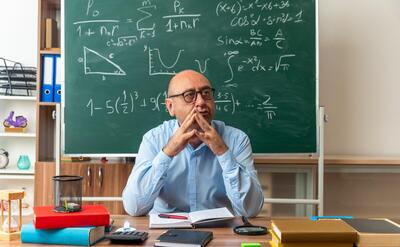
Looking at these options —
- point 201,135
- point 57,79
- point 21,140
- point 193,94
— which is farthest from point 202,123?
point 21,140

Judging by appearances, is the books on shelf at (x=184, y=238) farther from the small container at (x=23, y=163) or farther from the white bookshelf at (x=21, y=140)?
the white bookshelf at (x=21, y=140)

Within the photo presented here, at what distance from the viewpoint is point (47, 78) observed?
2.81 meters

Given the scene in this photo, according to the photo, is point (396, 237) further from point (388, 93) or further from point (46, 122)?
point (46, 122)

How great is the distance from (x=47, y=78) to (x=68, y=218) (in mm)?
1728

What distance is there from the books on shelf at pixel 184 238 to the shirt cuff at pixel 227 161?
1.73 feet

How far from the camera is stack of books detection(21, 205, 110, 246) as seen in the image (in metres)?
1.25

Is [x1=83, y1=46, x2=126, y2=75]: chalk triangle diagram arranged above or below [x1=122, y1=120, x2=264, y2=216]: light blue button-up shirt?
above

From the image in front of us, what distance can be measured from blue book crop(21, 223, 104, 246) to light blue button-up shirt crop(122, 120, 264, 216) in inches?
23.1

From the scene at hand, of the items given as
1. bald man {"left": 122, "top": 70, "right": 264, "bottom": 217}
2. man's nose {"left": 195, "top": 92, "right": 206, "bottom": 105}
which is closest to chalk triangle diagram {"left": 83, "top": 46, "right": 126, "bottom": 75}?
bald man {"left": 122, "top": 70, "right": 264, "bottom": 217}

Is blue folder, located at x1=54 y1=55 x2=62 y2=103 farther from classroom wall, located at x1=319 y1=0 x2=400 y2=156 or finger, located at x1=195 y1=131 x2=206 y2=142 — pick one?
classroom wall, located at x1=319 y1=0 x2=400 y2=156

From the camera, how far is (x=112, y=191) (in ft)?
8.98

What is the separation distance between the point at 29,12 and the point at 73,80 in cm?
94

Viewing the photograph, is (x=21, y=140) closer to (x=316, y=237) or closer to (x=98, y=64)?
(x=98, y=64)

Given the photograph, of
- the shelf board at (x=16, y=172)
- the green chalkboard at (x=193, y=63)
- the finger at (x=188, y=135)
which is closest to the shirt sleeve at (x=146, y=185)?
the finger at (x=188, y=135)
